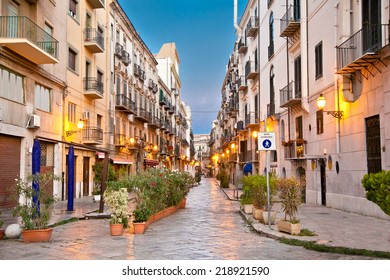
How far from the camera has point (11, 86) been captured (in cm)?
1736

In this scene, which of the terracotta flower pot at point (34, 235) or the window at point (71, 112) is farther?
the window at point (71, 112)

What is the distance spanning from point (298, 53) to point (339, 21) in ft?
19.1

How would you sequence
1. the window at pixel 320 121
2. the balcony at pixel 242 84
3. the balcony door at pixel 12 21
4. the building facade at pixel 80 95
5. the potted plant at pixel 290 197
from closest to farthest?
the potted plant at pixel 290 197
the balcony door at pixel 12 21
the building facade at pixel 80 95
the window at pixel 320 121
the balcony at pixel 242 84

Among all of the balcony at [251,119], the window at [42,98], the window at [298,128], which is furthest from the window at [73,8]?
the balcony at [251,119]

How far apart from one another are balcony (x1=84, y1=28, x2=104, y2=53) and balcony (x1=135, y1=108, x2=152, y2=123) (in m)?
5.20

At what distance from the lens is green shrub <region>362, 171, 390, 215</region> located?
22.5 feet

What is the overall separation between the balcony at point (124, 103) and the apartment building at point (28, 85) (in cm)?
972

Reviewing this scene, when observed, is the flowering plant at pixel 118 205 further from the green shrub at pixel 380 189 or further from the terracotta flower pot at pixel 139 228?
the green shrub at pixel 380 189

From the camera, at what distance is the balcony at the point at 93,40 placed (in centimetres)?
2622

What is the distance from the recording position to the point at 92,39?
86.9 ft
